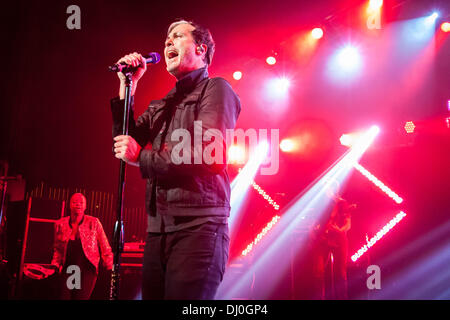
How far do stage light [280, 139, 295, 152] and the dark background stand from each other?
18 cm

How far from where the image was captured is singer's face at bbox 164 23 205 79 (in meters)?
1.91

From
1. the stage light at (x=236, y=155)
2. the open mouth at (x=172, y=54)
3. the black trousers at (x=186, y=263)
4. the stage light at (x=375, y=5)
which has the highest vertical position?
the stage light at (x=375, y=5)

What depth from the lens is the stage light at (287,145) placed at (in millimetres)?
8797

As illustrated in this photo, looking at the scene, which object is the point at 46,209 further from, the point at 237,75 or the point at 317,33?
the point at 317,33

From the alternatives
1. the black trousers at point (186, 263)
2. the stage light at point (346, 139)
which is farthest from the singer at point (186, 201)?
the stage light at point (346, 139)

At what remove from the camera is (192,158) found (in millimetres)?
1529

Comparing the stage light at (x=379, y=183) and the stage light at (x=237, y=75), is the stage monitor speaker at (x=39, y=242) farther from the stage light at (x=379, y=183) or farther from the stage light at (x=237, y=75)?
the stage light at (x=379, y=183)

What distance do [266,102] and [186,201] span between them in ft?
23.9

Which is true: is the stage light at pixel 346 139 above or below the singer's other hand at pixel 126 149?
above

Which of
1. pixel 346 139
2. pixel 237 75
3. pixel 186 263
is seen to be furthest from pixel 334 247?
pixel 186 263

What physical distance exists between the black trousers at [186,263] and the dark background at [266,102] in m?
4.06

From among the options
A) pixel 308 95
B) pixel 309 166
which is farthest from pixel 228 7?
pixel 309 166

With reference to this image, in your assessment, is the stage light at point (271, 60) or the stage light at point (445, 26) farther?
the stage light at point (271, 60)
